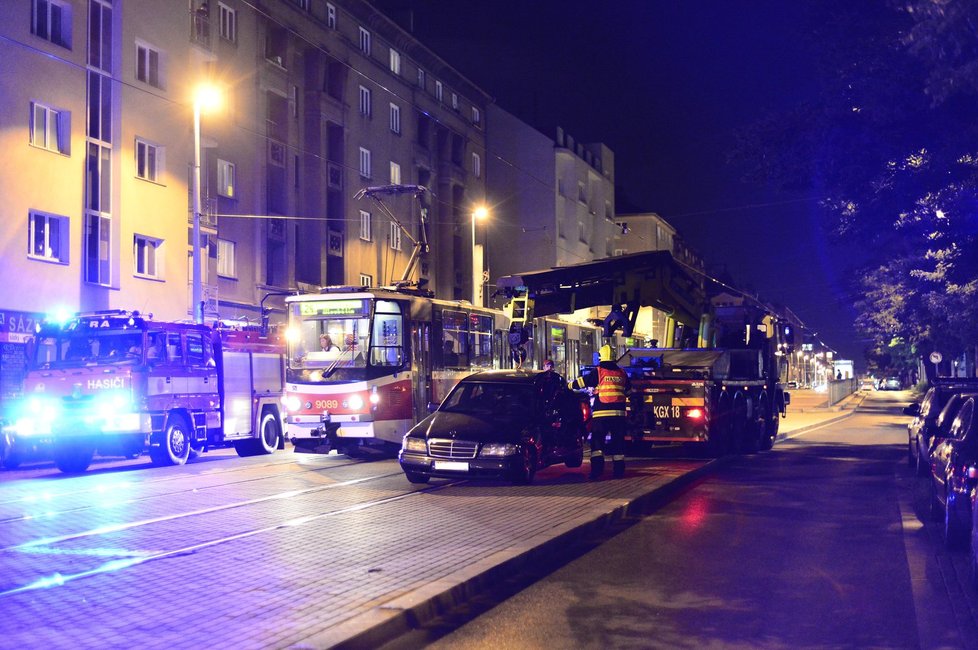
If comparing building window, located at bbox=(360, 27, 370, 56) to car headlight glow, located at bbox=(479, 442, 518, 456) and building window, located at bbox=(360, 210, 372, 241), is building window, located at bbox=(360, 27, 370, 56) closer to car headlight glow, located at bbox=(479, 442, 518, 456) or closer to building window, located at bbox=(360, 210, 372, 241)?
building window, located at bbox=(360, 210, 372, 241)

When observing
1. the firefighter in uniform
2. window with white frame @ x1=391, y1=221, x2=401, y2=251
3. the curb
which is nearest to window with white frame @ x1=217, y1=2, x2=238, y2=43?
window with white frame @ x1=391, y1=221, x2=401, y2=251

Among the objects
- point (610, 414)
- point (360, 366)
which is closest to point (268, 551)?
point (610, 414)

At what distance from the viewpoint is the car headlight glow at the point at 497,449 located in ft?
49.2

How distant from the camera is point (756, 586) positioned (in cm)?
863

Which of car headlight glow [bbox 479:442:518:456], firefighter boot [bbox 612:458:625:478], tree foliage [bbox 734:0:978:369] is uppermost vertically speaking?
tree foliage [bbox 734:0:978:369]

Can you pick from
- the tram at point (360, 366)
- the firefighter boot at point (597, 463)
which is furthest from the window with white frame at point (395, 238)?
the firefighter boot at point (597, 463)

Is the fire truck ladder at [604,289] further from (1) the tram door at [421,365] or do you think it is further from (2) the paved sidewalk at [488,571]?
(2) the paved sidewalk at [488,571]

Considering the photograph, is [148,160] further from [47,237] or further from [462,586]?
[462,586]

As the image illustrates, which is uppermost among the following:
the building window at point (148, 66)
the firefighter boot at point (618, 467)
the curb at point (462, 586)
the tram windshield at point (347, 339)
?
the building window at point (148, 66)

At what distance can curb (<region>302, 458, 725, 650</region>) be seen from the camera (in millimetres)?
6555

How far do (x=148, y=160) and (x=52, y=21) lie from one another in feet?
16.3

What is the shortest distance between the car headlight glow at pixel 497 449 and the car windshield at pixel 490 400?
0.93 m

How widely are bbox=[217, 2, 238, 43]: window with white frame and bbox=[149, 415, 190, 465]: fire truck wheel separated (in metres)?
19.9

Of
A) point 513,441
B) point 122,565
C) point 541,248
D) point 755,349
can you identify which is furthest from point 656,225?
point 122,565
